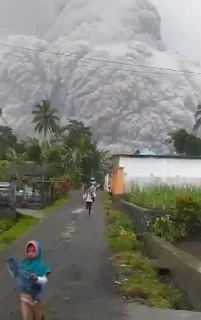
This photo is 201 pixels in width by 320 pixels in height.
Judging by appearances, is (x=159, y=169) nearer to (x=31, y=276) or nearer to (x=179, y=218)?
(x=179, y=218)

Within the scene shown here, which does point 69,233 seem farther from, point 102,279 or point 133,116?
point 133,116

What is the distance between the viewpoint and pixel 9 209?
92.0ft

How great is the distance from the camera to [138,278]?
10.8 m

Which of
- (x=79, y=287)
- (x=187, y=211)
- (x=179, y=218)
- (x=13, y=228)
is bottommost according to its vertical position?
(x=79, y=287)

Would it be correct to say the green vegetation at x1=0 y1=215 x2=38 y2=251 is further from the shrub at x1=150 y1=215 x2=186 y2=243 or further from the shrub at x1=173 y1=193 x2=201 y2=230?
the shrub at x1=173 y1=193 x2=201 y2=230

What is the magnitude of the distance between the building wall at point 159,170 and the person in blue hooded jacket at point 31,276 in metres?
28.8

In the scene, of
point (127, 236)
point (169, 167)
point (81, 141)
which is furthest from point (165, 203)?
point (81, 141)

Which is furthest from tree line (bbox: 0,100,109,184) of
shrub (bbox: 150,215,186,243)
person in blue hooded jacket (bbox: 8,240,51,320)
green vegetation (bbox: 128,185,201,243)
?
person in blue hooded jacket (bbox: 8,240,51,320)

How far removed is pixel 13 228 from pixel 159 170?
19.5 meters

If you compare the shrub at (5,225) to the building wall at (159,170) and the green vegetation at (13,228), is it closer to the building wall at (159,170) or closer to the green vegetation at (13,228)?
the green vegetation at (13,228)

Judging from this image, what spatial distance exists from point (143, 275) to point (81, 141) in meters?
78.1

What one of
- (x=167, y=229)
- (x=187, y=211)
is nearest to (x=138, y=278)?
(x=167, y=229)

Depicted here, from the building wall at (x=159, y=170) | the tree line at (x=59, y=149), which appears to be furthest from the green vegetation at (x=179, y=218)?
the tree line at (x=59, y=149)

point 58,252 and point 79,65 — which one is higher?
point 79,65
